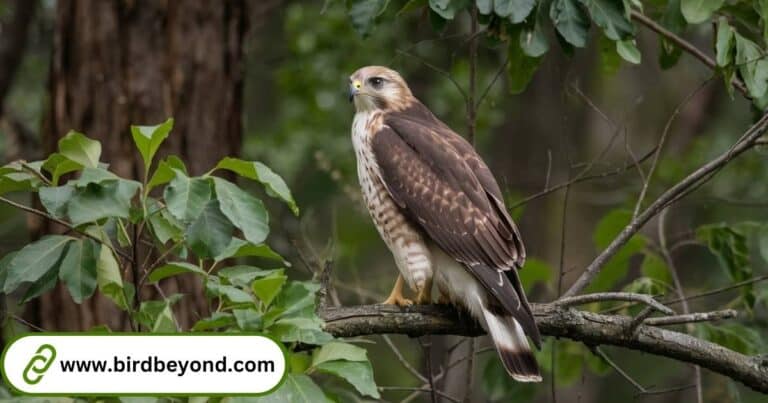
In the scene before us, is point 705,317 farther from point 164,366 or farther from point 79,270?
point 79,270

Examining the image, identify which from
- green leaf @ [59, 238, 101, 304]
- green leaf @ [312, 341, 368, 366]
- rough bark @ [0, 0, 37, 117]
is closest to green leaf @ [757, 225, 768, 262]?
green leaf @ [312, 341, 368, 366]

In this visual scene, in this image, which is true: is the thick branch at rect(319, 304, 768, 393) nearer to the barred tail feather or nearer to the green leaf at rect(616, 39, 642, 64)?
the barred tail feather

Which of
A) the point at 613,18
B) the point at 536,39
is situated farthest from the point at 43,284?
the point at 613,18

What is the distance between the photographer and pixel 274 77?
26.3 feet

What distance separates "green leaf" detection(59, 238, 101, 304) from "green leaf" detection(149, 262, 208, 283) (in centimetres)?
14

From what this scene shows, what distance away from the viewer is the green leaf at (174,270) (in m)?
2.69

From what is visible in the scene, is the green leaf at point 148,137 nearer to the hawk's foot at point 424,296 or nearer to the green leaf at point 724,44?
the hawk's foot at point 424,296

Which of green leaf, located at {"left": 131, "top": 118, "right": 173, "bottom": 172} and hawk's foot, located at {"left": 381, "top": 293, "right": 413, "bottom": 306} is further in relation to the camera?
hawk's foot, located at {"left": 381, "top": 293, "right": 413, "bottom": 306}

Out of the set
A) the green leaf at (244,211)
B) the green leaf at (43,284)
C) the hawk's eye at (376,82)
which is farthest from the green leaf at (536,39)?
the green leaf at (43,284)

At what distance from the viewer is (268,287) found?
2.56 metres

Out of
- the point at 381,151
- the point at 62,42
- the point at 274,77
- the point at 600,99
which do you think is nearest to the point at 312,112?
the point at 274,77

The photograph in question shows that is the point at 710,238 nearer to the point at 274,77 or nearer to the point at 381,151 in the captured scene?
the point at 381,151

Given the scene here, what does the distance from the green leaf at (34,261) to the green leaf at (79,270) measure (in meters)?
0.03

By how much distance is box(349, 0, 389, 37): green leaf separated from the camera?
12.1ft
